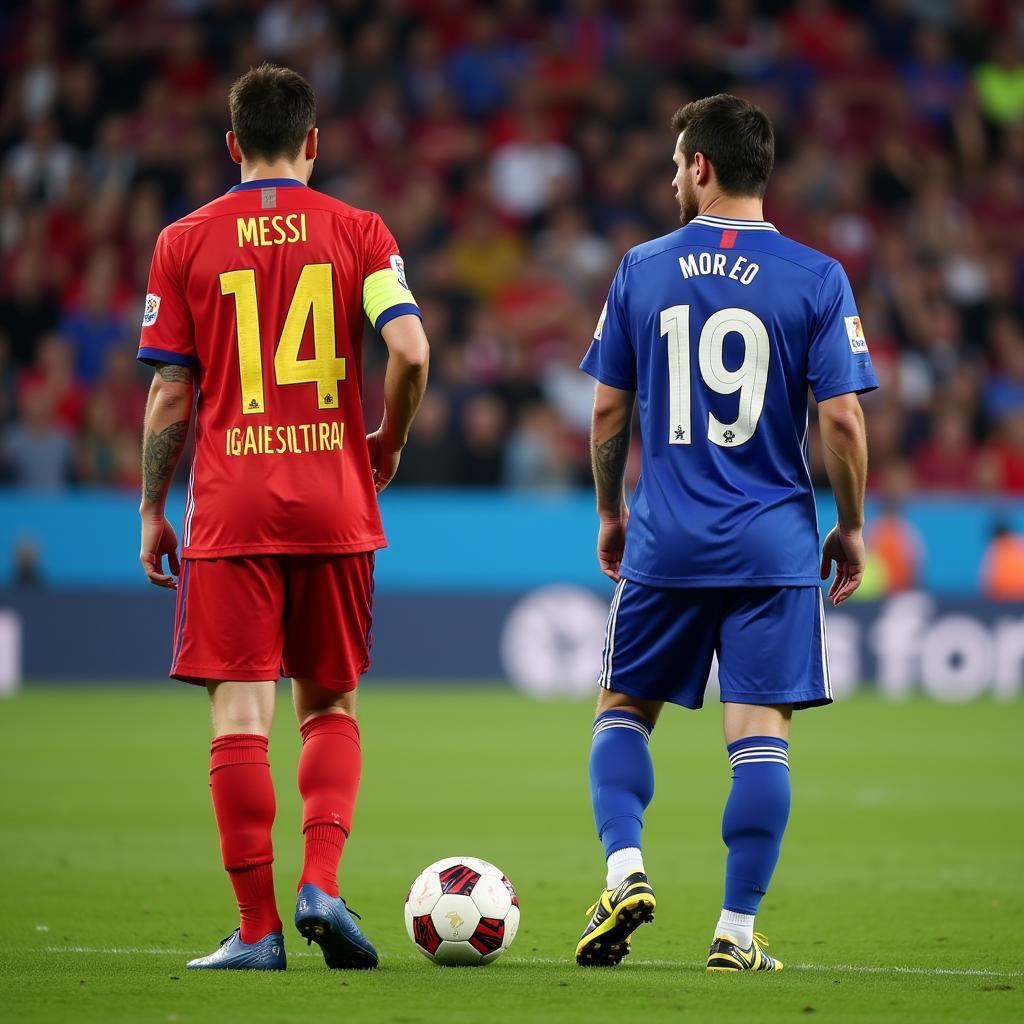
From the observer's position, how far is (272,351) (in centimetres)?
490

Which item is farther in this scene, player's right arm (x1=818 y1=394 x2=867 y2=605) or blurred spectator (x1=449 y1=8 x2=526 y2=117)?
blurred spectator (x1=449 y1=8 x2=526 y2=117)

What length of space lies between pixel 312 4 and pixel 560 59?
9.18ft

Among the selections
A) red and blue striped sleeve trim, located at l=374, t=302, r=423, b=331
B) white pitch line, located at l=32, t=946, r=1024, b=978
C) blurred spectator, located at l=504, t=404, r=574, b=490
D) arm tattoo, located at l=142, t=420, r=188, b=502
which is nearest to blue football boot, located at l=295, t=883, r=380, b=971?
white pitch line, located at l=32, t=946, r=1024, b=978

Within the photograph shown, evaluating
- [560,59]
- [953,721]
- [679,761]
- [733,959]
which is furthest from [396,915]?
[560,59]

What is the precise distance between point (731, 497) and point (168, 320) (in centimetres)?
160

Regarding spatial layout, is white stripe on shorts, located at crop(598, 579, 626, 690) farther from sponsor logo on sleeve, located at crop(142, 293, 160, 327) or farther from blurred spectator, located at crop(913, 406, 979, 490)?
blurred spectator, located at crop(913, 406, 979, 490)

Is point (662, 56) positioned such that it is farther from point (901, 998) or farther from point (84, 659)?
point (901, 998)

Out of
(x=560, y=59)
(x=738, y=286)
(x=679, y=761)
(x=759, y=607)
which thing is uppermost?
(x=560, y=59)

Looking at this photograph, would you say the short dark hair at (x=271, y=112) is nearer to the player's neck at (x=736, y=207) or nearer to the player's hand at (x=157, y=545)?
the player's hand at (x=157, y=545)

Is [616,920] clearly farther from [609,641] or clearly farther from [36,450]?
[36,450]

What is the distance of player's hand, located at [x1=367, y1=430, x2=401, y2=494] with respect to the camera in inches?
204

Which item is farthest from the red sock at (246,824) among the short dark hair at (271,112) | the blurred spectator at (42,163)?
the blurred spectator at (42,163)

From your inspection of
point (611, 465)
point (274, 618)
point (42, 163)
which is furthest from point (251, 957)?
point (42, 163)

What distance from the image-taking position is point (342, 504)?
4934mm
